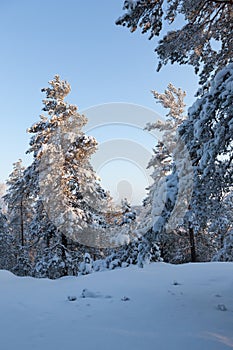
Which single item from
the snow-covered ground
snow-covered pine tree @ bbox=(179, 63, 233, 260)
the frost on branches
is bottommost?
the snow-covered ground

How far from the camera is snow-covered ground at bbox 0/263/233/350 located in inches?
109

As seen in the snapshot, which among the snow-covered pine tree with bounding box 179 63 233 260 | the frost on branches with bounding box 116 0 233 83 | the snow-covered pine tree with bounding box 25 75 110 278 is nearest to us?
the snow-covered pine tree with bounding box 179 63 233 260

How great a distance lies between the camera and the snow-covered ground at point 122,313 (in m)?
2.78

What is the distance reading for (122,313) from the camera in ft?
12.3

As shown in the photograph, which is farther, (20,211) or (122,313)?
(20,211)

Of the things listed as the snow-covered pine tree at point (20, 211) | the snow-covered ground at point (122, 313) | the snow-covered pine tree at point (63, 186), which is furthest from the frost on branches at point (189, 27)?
the snow-covered pine tree at point (20, 211)

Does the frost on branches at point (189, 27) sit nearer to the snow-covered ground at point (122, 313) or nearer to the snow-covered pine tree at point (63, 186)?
the snow-covered ground at point (122, 313)

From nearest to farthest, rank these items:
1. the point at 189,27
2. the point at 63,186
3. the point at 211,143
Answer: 1. the point at 211,143
2. the point at 189,27
3. the point at 63,186

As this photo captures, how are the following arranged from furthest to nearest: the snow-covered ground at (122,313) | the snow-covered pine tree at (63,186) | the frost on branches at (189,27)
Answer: the snow-covered pine tree at (63,186)
the frost on branches at (189,27)
the snow-covered ground at (122,313)

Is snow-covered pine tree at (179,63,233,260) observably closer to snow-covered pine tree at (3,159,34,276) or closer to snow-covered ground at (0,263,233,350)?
snow-covered ground at (0,263,233,350)

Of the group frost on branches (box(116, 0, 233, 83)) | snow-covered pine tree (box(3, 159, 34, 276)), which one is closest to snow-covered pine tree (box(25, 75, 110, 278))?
snow-covered pine tree (box(3, 159, 34, 276))

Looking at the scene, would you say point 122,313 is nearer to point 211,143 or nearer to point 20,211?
point 211,143

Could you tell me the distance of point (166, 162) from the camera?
52.0 feet

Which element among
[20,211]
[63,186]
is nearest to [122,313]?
[63,186]
